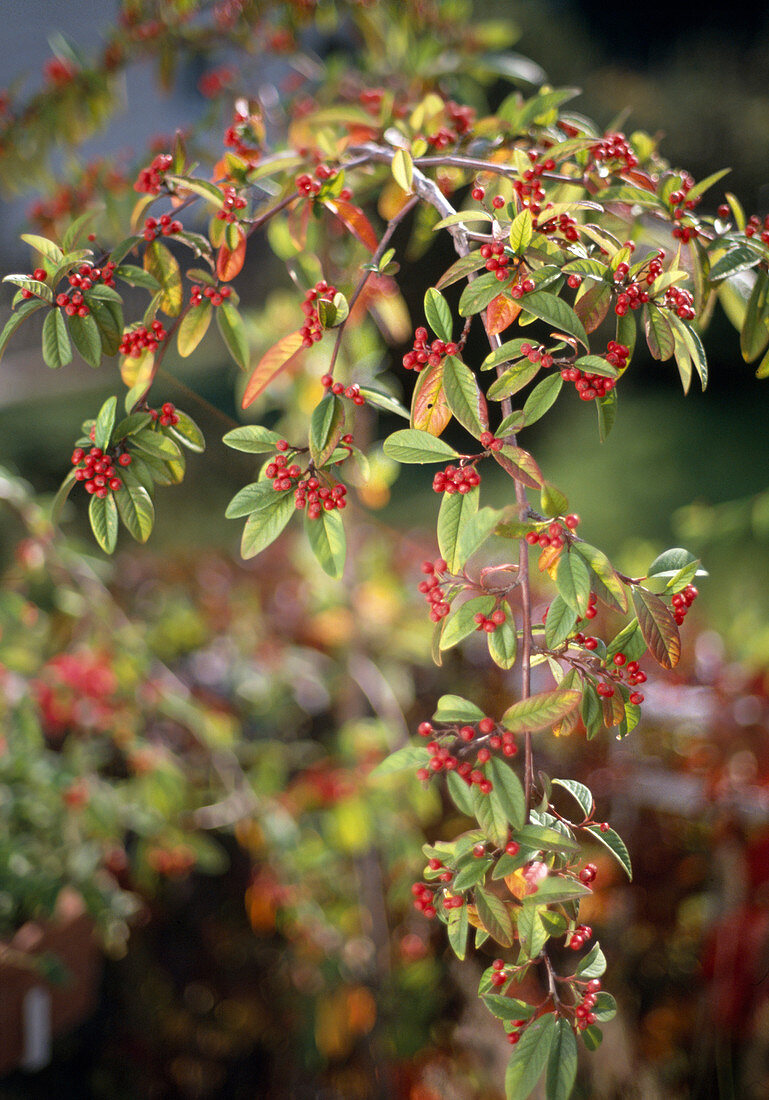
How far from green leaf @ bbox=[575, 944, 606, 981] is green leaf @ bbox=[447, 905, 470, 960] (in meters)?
0.06

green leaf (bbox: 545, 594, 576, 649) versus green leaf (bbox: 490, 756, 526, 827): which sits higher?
green leaf (bbox: 545, 594, 576, 649)

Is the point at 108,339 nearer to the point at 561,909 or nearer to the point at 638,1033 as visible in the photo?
the point at 561,909

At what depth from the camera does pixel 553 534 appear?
393mm

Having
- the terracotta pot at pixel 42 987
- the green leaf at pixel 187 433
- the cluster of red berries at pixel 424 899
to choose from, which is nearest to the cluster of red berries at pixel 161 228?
the green leaf at pixel 187 433

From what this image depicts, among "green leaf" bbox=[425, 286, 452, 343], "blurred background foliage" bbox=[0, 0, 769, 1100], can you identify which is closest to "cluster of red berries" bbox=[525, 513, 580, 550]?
"green leaf" bbox=[425, 286, 452, 343]

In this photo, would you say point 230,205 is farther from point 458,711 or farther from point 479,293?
point 458,711

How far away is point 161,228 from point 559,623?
0.35m

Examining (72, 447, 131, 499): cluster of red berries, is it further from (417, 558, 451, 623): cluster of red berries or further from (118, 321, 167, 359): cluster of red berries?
(417, 558, 451, 623): cluster of red berries

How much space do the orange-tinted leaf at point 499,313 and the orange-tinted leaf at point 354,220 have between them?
140 millimetres

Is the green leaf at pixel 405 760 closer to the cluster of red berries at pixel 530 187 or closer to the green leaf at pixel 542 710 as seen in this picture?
the green leaf at pixel 542 710

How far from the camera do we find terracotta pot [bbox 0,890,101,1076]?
1.00 meters

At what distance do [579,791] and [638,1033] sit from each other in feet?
3.23

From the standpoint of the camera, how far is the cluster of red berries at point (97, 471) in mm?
451

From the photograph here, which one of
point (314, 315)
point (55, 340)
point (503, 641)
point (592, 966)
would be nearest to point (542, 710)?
point (503, 641)
